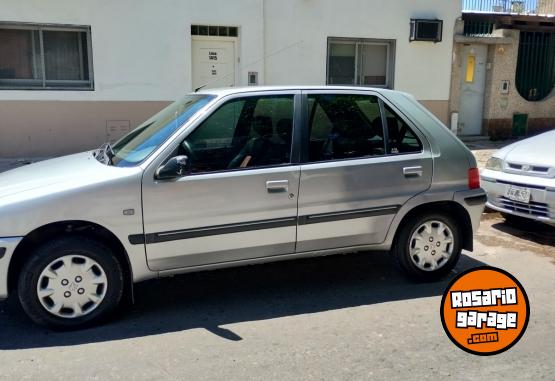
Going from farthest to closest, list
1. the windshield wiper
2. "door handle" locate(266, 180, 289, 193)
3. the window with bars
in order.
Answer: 1. the window with bars
2. the windshield wiper
3. "door handle" locate(266, 180, 289, 193)

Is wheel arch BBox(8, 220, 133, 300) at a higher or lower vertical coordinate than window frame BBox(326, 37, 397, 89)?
lower

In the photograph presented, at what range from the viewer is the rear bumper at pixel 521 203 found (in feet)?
18.5

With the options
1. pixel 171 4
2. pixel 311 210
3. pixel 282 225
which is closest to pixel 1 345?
pixel 282 225

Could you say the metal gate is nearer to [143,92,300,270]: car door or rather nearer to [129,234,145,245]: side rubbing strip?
[143,92,300,270]: car door

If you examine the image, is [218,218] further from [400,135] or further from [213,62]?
[213,62]

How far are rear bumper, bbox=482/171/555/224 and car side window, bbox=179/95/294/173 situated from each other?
310cm

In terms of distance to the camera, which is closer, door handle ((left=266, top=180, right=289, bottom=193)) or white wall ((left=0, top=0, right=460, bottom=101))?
door handle ((left=266, top=180, right=289, bottom=193))

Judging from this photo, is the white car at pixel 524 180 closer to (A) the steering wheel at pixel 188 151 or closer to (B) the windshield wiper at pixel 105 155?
(A) the steering wheel at pixel 188 151

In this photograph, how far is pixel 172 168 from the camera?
12.5ft

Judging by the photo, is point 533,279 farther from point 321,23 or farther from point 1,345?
point 321,23

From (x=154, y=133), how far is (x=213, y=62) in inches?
283

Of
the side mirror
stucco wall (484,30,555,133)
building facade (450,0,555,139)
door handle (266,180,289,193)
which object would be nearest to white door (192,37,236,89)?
building facade (450,0,555,139)

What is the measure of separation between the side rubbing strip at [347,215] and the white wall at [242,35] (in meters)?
7.18

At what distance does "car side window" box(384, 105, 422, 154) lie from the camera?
454 cm
